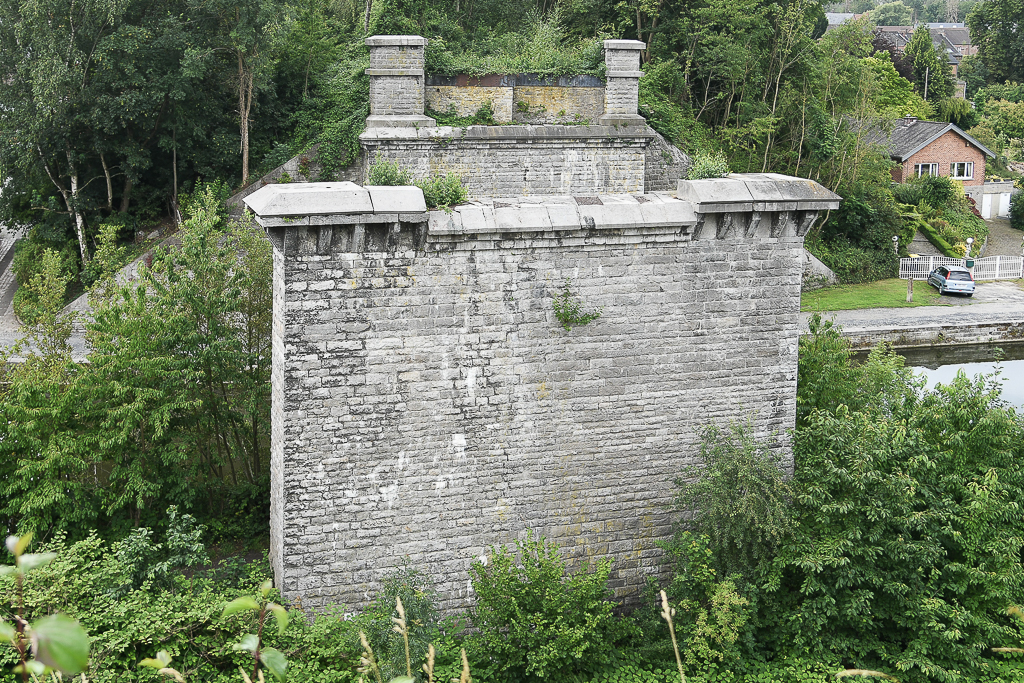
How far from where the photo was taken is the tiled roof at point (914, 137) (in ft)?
124

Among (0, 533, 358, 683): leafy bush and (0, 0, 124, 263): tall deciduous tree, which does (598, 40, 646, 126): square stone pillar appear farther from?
(0, 533, 358, 683): leafy bush

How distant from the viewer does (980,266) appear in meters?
29.5

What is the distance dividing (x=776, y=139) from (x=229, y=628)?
26402mm

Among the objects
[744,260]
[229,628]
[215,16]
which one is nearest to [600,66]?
[744,260]

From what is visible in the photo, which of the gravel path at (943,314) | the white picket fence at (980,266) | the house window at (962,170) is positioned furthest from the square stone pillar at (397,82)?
the house window at (962,170)

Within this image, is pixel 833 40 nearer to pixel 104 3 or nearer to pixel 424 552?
pixel 104 3

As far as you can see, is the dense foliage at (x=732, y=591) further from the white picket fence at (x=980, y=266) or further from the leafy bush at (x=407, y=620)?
the white picket fence at (x=980, y=266)

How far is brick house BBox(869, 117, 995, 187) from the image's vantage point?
3788cm

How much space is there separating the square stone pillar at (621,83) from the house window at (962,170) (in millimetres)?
28376

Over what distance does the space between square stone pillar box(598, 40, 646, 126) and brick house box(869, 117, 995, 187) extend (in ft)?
81.6

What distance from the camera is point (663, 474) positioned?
933cm

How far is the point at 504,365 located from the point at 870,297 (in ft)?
68.6

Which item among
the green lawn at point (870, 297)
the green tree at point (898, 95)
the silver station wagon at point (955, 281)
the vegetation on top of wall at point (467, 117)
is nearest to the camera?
the vegetation on top of wall at point (467, 117)

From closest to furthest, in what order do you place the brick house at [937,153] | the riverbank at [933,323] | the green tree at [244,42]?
the green tree at [244,42]
the riverbank at [933,323]
the brick house at [937,153]
